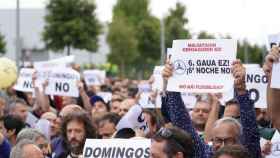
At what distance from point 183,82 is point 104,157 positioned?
1258mm

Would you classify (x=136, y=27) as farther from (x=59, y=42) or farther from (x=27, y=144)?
(x=27, y=144)

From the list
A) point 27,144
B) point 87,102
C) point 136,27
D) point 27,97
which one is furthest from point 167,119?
point 136,27

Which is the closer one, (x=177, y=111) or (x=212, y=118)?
(x=177, y=111)

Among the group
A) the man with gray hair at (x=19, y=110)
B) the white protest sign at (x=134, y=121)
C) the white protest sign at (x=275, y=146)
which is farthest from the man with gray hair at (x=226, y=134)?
the man with gray hair at (x=19, y=110)

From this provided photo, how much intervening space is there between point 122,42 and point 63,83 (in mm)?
36356

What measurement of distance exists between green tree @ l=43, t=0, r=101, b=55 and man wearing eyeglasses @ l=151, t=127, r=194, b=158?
34.3 metres

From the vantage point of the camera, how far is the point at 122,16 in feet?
169

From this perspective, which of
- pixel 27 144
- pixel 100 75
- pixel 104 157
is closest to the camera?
pixel 104 157

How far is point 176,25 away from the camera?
4772 centimetres

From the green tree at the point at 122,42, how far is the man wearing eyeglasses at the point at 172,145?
43074 millimetres

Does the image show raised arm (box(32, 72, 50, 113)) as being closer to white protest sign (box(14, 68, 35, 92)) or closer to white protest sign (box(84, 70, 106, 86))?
white protest sign (box(14, 68, 35, 92))

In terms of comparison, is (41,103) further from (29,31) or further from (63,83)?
(29,31)

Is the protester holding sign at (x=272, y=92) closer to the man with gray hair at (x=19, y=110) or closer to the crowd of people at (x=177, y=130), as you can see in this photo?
the crowd of people at (x=177, y=130)

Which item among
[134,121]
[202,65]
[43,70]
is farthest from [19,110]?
[202,65]
